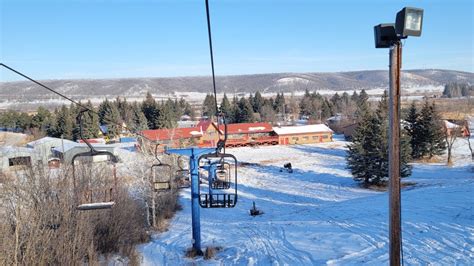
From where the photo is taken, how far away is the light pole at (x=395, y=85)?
4562 millimetres

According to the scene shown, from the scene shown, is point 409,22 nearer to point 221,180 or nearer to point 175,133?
point 221,180

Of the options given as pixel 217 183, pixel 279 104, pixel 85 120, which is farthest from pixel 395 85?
pixel 279 104

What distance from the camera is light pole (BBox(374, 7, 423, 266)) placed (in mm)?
4562

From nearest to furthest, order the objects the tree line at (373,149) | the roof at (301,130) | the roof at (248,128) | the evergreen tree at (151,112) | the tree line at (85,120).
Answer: the tree line at (373,149), the tree line at (85,120), the roof at (248,128), the roof at (301,130), the evergreen tree at (151,112)

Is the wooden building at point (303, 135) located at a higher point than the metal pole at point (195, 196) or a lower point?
lower

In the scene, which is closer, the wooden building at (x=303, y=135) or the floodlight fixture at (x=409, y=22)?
the floodlight fixture at (x=409, y=22)

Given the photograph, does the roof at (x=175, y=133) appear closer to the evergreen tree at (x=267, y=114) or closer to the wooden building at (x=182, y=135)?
the wooden building at (x=182, y=135)

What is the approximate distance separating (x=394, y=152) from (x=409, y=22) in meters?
1.73

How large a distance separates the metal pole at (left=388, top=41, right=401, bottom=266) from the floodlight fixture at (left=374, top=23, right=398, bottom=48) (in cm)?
10

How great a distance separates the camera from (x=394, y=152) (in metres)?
5.21

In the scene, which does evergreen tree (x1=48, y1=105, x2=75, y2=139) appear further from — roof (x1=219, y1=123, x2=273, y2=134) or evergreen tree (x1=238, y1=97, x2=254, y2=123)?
evergreen tree (x1=238, y1=97, x2=254, y2=123)

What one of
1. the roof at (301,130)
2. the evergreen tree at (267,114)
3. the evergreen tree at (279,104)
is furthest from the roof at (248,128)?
the evergreen tree at (279,104)

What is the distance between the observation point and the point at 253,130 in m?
70.9

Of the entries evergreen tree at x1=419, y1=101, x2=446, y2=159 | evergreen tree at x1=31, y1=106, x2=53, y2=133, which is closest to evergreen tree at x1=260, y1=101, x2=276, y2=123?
evergreen tree at x1=31, y1=106, x2=53, y2=133
